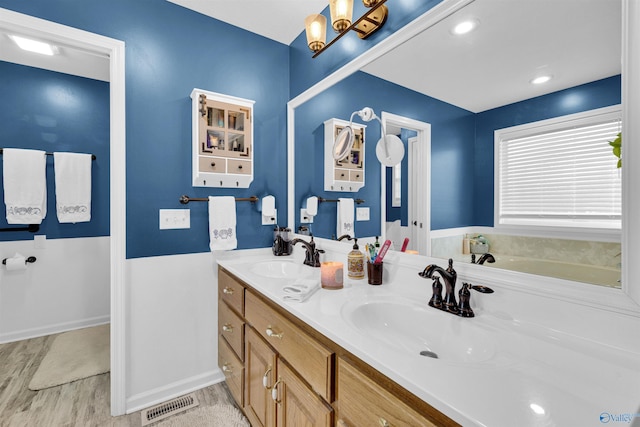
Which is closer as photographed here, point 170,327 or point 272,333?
point 272,333

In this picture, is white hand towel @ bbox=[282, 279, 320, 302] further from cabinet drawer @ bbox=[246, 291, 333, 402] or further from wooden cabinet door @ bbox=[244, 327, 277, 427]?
wooden cabinet door @ bbox=[244, 327, 277, 427]

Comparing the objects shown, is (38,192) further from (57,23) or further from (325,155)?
(325,155)

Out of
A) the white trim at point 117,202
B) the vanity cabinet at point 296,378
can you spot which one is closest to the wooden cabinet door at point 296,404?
the vanity cabinet at point 296,378

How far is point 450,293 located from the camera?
1.04 meters

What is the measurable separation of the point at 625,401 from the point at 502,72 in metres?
0.97

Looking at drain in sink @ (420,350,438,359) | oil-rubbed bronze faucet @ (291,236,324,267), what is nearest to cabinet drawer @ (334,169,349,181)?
oil-rubbed bronze faucet @ (291,236,324,267)

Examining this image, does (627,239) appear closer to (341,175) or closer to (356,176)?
(356,176)

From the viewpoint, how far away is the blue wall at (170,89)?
1.72 m

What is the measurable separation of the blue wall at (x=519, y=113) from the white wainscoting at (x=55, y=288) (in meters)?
3.38

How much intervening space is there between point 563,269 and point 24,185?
146 inches

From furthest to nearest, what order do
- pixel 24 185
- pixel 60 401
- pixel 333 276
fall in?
pixel 24 185
pixel 60 401
pixel 333 276

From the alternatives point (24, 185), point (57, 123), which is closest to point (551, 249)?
point (24, 185)

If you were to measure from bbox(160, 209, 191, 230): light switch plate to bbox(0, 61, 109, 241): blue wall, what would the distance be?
1.66 m

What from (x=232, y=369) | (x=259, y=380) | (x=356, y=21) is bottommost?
(x=232, y=369)
